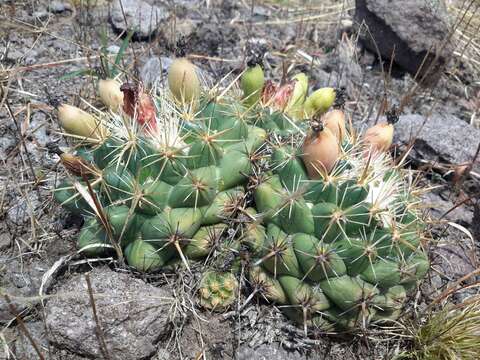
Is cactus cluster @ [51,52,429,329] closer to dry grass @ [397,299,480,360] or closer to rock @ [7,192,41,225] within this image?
dry grass @ [397,299,480,360]

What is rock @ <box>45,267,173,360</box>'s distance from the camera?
2.24 m

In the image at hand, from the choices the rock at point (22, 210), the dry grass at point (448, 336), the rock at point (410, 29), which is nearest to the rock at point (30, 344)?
the rock at point (22, 210)

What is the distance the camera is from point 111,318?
2.27m

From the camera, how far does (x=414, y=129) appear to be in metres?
3.75

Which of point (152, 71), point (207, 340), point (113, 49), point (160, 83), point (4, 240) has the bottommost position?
point (4, 240)

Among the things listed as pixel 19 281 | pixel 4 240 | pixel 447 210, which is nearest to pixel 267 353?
pixel 19 281

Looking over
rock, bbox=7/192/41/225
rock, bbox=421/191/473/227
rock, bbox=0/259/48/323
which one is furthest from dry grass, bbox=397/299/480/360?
rock, bbox=7/192/41/225

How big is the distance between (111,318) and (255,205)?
0.87 metres

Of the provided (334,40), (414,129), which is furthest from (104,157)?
(334,40)

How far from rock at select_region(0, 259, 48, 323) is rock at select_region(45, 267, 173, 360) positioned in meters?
0.20

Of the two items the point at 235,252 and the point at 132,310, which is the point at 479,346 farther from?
the point at 132,310

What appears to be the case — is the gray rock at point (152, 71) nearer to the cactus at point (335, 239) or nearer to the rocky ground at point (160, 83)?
the rocky ground at point (160, 83)

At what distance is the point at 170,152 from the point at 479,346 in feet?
5.70

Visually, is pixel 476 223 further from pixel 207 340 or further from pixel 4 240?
pixel 4 240
